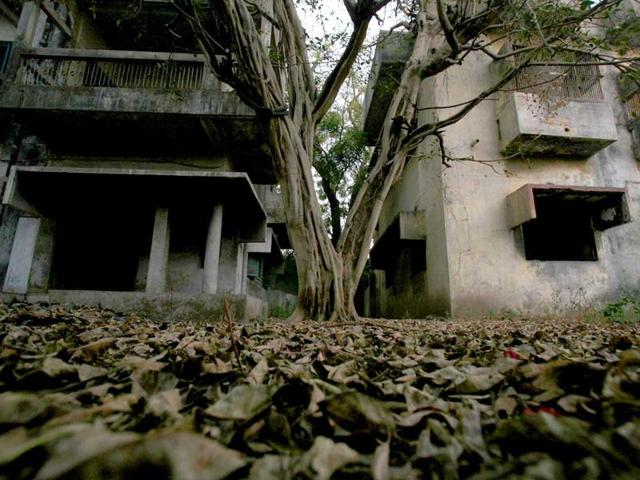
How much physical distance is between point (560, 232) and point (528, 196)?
99.7 inches

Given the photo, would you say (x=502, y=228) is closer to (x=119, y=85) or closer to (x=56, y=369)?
(x=56, y=369)

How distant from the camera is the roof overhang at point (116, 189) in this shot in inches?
245

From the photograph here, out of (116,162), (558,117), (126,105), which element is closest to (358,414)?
(126,105)

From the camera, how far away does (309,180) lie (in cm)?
442

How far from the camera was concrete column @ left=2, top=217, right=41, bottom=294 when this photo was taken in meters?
6.40

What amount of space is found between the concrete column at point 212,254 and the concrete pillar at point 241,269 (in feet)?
4.57

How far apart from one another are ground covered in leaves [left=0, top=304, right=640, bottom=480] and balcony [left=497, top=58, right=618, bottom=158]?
24.2 ft

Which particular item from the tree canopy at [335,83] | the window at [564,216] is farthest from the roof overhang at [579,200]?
the tree canopy at [335,83]

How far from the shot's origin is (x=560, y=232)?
8.45 meters

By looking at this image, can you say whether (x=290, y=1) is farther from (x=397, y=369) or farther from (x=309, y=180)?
(x=397, y=369)

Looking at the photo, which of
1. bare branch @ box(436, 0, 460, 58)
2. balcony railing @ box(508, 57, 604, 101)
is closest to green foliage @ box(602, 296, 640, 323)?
balcony railing @ box(508, 57, 604, 101)

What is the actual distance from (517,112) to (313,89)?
4.52m

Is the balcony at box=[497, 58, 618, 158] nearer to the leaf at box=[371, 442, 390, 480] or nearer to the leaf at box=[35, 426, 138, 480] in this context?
the leaf at box=[371, 442, 390, 480]

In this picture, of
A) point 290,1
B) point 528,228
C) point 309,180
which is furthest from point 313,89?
point 528,228
